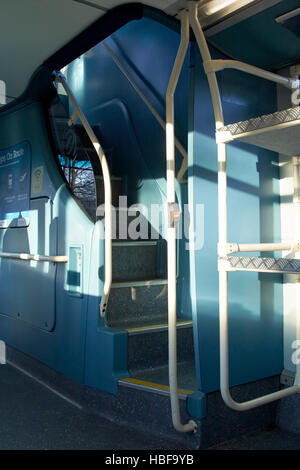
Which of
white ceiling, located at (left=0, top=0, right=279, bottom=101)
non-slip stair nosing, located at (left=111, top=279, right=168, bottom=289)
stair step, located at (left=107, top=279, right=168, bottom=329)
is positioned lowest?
stair step, located at (left=107, top=279, right=168, bottom=329)

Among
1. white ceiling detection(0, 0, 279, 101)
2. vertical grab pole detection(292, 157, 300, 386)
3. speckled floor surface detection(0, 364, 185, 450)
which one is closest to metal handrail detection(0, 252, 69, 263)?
speckled floor surface detection(0, 364, 185, 450)

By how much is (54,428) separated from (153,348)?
74cm

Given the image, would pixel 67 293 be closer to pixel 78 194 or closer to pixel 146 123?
pixel 78 194

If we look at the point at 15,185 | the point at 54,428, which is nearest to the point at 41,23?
the point at 15,185

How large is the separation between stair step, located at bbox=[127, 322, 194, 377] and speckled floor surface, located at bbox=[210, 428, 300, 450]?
0.66 metres

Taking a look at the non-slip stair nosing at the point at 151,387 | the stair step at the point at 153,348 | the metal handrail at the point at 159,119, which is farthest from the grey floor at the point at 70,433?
the metal handrail at the point at 159,119

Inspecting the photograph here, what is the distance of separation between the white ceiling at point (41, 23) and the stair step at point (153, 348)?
1793 millimetres

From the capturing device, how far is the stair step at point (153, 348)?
262cm

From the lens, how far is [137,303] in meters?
3.06

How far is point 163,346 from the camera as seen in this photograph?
9.21ft

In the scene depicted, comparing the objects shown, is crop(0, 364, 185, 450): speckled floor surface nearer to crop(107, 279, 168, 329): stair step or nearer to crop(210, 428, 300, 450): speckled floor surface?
crop(210, 428, 300, 450): speckled floor surface

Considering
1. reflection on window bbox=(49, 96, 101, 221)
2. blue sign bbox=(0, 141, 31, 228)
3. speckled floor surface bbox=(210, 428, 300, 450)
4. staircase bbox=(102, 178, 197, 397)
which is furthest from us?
blue sign bbox=(0, 141, 31, 228)

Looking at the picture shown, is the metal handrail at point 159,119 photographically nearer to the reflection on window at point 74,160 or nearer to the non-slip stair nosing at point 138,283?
the reflection on window at point 74,160

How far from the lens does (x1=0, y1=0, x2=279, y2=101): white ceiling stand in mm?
2180
